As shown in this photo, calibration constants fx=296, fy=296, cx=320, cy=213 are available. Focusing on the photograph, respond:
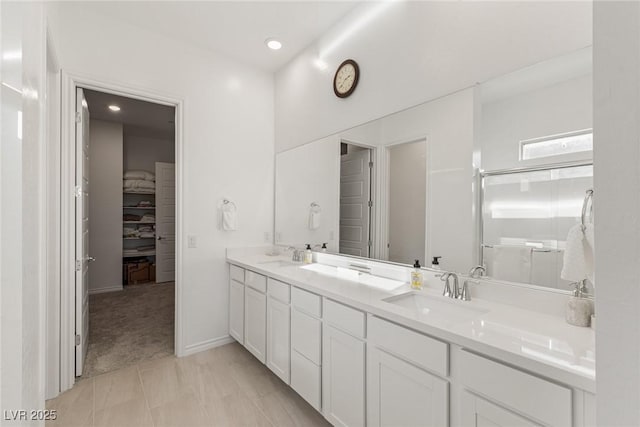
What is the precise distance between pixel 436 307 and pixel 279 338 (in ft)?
3.71

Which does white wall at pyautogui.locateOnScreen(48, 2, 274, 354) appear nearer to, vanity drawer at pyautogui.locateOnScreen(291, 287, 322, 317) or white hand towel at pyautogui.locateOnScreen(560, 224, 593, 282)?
vanity drawer at pyautogui.locateOnScreen(291, 287, 322, 317)

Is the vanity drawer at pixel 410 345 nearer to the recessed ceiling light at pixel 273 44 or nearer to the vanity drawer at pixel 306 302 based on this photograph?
the vanity drawer at pixel 306 302

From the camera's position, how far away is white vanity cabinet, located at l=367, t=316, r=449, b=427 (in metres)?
1.16

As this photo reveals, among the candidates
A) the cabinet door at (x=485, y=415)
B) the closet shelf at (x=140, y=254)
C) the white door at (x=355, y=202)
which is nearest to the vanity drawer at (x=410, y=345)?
the cabinet door at (x=485, y=415)

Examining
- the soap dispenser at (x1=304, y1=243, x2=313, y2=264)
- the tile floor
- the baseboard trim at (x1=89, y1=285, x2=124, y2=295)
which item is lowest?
the tile floor

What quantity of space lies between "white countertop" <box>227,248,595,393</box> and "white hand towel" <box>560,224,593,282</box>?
20 cm

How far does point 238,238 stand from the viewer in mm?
3004

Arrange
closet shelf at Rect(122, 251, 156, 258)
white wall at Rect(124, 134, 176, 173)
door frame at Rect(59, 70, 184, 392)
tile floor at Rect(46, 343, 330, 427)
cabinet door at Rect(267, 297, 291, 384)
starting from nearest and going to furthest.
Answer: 1. tile floor at Rect(46, 343, 330, 427)
2. cabinet door at Rect(267, 297, 291, 384)
3. door frame at Rect(59, 70, 184, 392)
4. closet shelf at Rect(122, 251, 156, 258)
5. white wall at Rect(124, 134, 176, 173)

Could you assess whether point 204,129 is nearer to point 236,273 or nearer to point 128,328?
point 236,273

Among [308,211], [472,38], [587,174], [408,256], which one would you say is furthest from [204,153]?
[587,174]

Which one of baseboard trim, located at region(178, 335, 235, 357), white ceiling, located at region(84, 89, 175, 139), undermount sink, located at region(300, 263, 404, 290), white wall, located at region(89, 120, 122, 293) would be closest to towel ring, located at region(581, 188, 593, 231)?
undermount sink, located at region(300, 263, 404, 290)

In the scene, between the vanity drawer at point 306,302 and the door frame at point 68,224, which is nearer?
the vanity drawer at point 306,302

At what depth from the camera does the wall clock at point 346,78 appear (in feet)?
7.48

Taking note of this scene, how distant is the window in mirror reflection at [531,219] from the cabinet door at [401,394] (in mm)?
661
